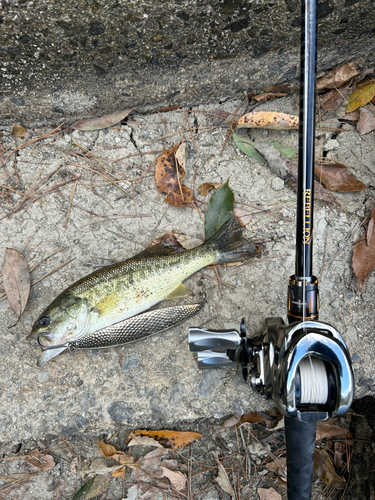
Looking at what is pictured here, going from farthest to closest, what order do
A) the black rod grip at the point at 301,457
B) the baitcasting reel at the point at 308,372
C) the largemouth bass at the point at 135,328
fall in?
the largemouth bass at the point at 135,328 < the black rod grip at the point at 301,457 < the baitcasting reel at the point at 308,372

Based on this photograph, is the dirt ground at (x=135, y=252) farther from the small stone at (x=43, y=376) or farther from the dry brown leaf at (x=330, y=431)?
the dry brown leaf at (x=330, y=431)

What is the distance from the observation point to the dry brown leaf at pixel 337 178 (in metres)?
2.59

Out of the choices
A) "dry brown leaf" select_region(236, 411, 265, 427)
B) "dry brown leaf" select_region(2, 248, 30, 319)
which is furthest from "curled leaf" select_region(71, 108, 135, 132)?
"dry brown leaf" select_region(236, 411, 265, 427)

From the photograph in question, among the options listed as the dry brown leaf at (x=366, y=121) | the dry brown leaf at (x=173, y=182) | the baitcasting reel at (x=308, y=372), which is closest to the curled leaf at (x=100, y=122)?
the dry brown leaf at (x=173, y=182)

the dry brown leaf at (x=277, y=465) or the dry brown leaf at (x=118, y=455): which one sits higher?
the dry brown leaf at (x=118, y=455)

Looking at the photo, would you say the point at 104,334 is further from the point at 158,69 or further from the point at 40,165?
the point at 158,69

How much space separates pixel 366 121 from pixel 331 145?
31 centimetres

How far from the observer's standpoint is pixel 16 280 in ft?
8.41

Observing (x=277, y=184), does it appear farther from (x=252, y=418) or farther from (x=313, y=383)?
(x=252, y=418)

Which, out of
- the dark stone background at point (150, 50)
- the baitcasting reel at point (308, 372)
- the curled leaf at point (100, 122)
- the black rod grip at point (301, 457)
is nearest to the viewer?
the baitcasting reel at point (308, 372)

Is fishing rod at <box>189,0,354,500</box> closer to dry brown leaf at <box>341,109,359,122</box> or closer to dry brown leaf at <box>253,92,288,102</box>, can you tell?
dry brown leaf at <box>253,92,288,102</box>

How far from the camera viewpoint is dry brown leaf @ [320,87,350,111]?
2658 mm

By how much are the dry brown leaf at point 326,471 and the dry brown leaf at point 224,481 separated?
0.65 metres

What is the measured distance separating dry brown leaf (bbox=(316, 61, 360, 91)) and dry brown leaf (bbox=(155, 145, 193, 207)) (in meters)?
1.20
